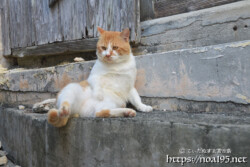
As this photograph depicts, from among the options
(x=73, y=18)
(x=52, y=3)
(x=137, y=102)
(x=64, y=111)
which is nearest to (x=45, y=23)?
(x=52, y=3)

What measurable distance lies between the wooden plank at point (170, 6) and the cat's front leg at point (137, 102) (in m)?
1.21

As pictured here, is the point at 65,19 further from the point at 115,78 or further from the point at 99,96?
the point at 99,96

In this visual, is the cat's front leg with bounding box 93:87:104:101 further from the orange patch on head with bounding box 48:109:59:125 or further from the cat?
the orange patch on head with bounding box 48:109:59:125

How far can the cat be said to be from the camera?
1.98 meters

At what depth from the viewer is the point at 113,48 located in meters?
2.15

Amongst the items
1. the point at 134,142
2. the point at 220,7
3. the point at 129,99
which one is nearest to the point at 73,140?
the point at 134,142

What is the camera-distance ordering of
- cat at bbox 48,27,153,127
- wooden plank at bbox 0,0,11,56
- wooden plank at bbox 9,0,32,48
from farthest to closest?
wooden plank at bbox 0,0,11,56, wooden plank at bbox 9,0,32,48, cat at bbox 48,27,153,127

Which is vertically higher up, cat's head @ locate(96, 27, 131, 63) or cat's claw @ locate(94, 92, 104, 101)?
cat's head @ locate(96, 27, 131, 63)

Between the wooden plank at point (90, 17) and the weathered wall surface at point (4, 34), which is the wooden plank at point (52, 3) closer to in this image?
the wooden plank at point (90, 17)

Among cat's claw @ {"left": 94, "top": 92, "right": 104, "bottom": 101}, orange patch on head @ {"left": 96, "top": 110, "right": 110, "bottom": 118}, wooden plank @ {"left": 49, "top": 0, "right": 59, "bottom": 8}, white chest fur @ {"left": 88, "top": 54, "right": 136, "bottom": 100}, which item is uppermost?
wooden plank @ {"left": 49, "top": 0, "right": 59, "bottom": 8}

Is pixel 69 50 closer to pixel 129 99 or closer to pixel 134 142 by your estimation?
pixel 129 99

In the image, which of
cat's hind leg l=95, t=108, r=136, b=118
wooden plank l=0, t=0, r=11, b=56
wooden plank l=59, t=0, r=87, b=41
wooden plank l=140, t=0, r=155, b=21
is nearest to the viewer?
cat's hind leg l=95, t=108, r=136, b=118

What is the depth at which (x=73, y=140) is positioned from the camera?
70.5 inches

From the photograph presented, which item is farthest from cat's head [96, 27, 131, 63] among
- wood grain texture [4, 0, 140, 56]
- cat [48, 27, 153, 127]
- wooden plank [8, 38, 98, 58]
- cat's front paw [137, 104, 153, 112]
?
wooden plank [8, 38, 98, 58]
